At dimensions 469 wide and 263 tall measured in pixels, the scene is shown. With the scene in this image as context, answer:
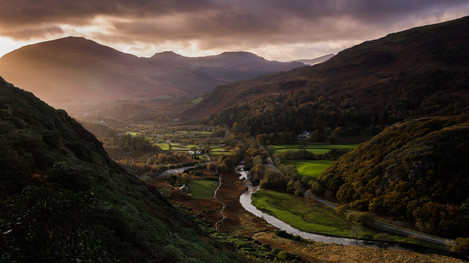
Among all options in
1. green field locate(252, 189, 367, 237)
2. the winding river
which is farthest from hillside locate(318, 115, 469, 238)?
the winding river

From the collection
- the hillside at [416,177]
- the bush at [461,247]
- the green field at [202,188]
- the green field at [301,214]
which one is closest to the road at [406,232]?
the hillside at [416,177]

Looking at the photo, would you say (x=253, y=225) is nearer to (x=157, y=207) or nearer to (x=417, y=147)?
(x=157, y=207)

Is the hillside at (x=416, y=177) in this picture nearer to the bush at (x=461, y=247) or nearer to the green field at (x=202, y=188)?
the bush at (x=461, y=247)

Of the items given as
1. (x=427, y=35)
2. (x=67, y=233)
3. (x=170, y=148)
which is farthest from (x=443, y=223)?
(x=427, y=35)

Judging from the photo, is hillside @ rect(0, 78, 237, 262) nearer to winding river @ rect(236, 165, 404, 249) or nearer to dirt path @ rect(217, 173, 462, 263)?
dirt path @ rect(217, 173, 462, 263)

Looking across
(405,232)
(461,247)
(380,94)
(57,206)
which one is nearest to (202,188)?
(405,232)

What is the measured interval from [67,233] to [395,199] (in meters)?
54.9

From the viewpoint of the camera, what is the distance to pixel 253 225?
49.7 metres

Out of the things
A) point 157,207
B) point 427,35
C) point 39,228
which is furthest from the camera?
point 427,35

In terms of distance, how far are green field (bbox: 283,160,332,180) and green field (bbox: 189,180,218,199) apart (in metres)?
27.1

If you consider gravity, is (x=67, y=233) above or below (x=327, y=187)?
above

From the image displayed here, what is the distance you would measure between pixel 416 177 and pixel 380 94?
108930mm

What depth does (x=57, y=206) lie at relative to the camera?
865 cm

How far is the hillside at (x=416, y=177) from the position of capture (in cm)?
4088
